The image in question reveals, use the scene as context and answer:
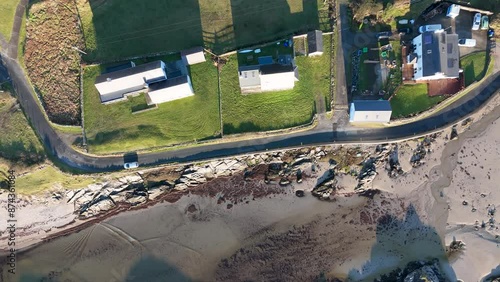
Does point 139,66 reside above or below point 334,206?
above

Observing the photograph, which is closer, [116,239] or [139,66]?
[139,66]

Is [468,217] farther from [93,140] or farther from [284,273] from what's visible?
[93,140]

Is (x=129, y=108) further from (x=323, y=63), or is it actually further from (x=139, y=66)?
(x=323, y=63)

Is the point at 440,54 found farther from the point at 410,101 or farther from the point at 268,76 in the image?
the point at 268,76

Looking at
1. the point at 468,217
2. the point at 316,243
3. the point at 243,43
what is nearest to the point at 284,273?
the point at 316,243

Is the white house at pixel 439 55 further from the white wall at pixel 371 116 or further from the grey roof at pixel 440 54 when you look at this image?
the white wall at pixel 371 116

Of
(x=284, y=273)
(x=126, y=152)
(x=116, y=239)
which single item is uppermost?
(x=126, y=152)
